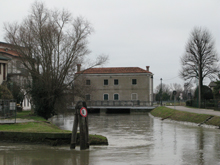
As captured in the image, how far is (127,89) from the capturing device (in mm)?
60125

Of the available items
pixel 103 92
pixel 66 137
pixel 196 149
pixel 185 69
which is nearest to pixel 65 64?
pixel 66 137

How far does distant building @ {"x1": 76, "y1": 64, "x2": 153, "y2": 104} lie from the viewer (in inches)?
2350

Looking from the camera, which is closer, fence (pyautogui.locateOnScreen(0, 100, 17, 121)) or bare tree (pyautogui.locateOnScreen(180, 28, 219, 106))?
fence (pyautogui.locateOnScreen(0, 100, 17, 121))

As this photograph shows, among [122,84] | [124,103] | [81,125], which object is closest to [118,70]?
[122,84]

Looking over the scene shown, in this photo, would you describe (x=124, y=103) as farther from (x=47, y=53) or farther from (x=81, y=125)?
(x=81, y=125)

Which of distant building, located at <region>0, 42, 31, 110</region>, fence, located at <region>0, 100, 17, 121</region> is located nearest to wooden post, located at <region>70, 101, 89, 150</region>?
fence, located at <region>0, 100, 17, 121</region>

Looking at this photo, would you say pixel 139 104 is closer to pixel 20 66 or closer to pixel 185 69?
pixel 185 69

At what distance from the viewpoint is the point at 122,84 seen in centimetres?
6034

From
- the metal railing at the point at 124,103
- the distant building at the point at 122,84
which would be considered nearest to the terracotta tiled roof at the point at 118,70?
the distant building at the point at 122,84

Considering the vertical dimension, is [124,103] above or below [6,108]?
below

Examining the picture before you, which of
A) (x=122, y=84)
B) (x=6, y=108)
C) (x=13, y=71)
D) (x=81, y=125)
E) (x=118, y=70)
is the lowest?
(x=81, y=125)

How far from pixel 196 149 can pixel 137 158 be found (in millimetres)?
3776

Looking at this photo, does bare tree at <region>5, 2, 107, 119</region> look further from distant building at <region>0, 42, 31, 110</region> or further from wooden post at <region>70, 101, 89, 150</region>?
wooden post at <region>70, 101, 89, 150</region>

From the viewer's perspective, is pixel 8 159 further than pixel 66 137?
No
